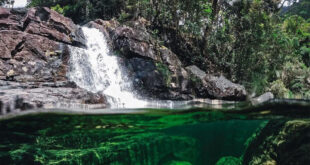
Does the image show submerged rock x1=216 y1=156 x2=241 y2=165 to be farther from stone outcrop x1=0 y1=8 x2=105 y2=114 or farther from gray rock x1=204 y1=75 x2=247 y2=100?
gray rock x1=204 y1=75 x2=247 y2=100

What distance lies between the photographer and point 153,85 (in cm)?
2023

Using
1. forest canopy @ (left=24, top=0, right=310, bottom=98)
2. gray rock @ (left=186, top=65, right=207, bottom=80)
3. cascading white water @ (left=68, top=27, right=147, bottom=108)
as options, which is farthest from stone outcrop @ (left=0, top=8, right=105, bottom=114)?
gray rock @ (left=186, top=65, right=207, bottom=80)

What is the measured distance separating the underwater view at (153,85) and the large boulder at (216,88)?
76 mm

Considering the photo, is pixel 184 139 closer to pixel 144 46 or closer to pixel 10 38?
pixel 144 46

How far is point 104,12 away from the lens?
33.3 meters

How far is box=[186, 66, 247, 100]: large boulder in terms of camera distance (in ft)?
65.6

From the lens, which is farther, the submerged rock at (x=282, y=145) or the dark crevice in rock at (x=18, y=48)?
the dark crevice in rock at (x=18, y=48)

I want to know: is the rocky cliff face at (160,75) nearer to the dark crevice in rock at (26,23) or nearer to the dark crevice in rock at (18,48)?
the dark crevice in rock at (26,23)

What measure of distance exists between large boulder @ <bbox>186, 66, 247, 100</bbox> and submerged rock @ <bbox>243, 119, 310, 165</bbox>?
512 inches

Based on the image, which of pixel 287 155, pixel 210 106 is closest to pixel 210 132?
pixel 210 106

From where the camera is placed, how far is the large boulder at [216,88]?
65.6 feet

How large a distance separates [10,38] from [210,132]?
52.0 ft

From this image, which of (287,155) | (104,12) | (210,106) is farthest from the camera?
(104,12)

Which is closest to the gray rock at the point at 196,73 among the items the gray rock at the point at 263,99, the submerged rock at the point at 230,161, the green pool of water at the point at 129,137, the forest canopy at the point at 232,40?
the forest canopy at the point at 232,40
